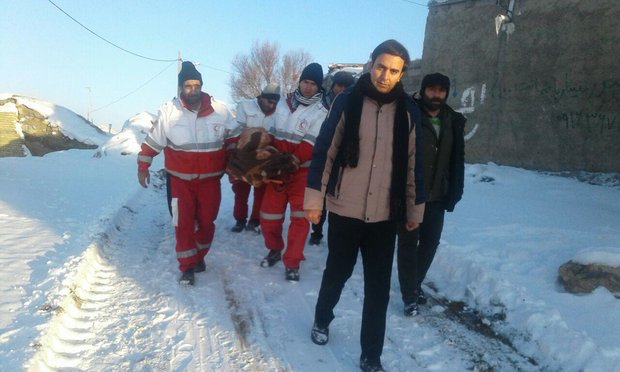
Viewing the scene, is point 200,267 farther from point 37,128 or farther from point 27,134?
point 37,128

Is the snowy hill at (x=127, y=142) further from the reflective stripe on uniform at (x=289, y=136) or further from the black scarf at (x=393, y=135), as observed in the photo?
the black scarf at (x=393, y=135)

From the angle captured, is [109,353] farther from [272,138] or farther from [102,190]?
[102,190]

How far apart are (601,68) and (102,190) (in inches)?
369

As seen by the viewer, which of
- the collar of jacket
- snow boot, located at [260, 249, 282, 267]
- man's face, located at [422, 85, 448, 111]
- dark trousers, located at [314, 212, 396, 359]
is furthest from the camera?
snow boot, located at [260, 249, 282, 267]

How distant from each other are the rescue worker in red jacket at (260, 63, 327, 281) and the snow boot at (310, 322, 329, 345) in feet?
3.97

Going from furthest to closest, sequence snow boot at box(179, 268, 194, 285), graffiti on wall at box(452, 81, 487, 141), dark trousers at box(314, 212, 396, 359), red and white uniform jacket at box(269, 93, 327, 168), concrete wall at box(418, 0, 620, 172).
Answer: graffiti on wall at box(452, 81, 487, 141) < concrete wall at box(418, 0, 620, 172) < red and white uniform jacket at box(269, 93, 327, 168) < snow boot at box(179, 268, 194, 285) < dark trousers at box(314, 212, 396, 359)

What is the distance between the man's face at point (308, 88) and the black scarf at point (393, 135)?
1.90 metres

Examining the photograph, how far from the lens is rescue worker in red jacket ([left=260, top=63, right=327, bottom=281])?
15.1 feet

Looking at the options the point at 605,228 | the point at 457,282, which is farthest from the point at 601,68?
the point at 457,282

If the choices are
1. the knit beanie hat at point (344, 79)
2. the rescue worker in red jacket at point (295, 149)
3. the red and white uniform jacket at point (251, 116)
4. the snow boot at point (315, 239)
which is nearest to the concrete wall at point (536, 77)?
the knit beanie hat at point (344, 79)

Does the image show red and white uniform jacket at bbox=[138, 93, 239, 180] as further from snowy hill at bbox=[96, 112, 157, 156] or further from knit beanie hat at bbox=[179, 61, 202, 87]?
snowy hill at bbox=[96, 112, 157, 156]

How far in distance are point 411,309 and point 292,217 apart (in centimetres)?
146

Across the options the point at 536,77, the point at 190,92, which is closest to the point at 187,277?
the point at 190,92

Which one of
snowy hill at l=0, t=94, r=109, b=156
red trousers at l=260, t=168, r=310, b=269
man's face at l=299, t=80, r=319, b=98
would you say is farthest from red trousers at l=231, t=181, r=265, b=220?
snowy hill at l=0, t=94, r=109, b=156
